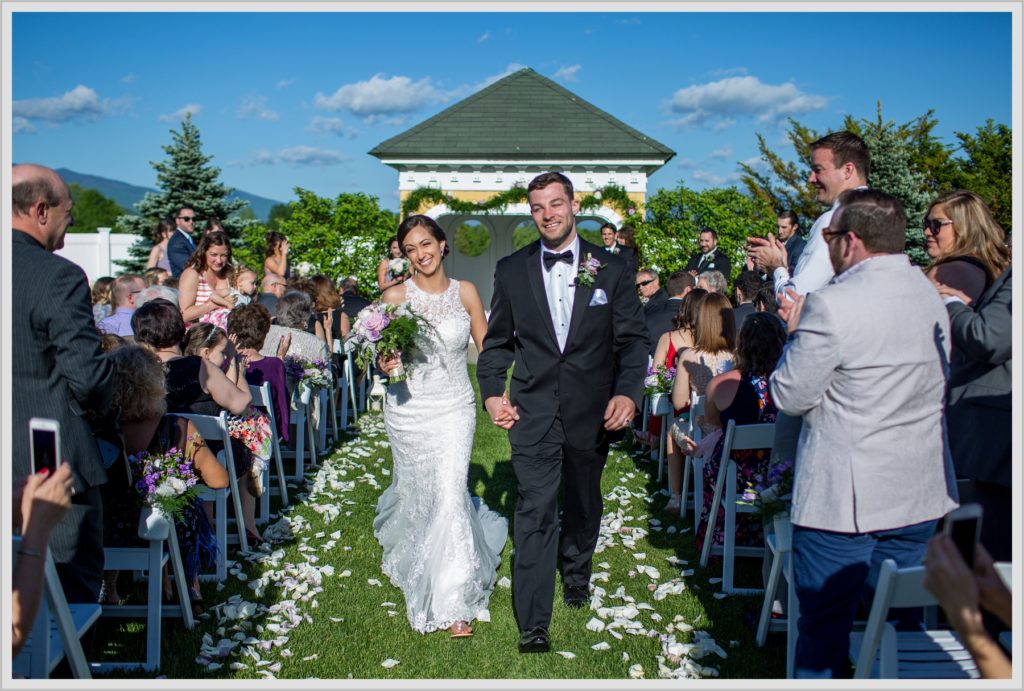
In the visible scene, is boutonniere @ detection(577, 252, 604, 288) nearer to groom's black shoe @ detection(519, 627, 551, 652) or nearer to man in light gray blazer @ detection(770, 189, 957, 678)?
man in light gray blazer @ detection(770, 189, 957, 678)

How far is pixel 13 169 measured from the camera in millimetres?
3670

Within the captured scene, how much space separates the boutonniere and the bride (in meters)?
0.92

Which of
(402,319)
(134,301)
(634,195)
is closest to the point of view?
(402,319)

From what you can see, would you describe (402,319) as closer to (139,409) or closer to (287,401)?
(139,409)

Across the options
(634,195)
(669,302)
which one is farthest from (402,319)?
(634,195)

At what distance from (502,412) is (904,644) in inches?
90.8

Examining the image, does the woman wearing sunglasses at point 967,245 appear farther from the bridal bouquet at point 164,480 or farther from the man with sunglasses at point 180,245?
the man with sunglasses at point 180,245

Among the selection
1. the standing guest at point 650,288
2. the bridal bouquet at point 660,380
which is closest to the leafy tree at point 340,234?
the standing guest at point 650,288

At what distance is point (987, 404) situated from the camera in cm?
406

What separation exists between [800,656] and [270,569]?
4010 millimetres

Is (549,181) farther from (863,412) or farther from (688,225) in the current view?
(688,225)

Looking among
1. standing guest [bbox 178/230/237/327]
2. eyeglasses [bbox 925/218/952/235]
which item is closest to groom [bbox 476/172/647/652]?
eyeglasses [bbox 925/218/952/235]

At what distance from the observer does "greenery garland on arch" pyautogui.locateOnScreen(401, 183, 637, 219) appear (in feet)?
79.5

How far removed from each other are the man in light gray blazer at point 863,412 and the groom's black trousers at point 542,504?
179 cm
